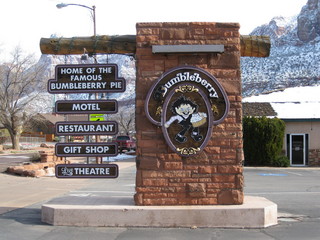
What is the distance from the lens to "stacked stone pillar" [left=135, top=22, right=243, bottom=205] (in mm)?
8516

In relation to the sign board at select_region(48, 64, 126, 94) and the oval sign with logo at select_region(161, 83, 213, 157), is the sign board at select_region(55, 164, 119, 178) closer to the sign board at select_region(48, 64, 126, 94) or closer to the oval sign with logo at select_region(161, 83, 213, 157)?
the oval sign with logo at select_region(161, 83, 213, 157)

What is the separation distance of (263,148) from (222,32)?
→ 20863 millimetres

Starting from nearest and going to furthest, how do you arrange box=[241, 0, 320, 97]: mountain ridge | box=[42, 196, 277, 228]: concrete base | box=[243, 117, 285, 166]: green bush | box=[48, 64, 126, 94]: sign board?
box=[42, 196, 277, 228]: concrete base, box=[48, 64, 126, 94]: sign board, box=[243, 117, 285, 166]: green bush, box=[241, 0, 320, 97]: mountain ridge

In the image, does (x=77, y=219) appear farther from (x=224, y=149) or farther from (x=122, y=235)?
(x=224, y=149)

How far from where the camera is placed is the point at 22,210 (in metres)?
10.3

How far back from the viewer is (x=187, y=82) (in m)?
8.68

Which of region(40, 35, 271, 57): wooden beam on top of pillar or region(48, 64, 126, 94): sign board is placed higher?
region(40, 35, 271, 57): wooden beam on top of pillar

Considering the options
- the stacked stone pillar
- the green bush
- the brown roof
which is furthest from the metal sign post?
the brown roof

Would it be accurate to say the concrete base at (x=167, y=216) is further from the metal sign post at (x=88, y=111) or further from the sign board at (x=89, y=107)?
the sign board at (x=89, y=107)

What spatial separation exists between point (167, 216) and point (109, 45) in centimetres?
356

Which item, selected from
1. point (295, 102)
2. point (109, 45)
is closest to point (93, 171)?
point (109, 45)

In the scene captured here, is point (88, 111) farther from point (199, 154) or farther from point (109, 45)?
point (199, 154)

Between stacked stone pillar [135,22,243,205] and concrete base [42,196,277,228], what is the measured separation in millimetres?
305

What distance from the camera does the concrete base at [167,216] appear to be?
8.16 meters
